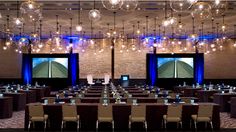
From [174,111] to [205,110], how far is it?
823mm

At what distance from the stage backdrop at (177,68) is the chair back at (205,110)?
671 inches

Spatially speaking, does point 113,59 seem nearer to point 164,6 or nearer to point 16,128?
point 164,6

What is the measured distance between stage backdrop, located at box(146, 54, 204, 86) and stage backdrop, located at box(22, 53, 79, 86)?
17.3ft

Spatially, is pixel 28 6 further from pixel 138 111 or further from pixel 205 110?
pixel 205 110

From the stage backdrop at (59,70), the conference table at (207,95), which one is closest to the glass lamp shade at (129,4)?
the conference table at (207,95)

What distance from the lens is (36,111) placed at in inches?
379

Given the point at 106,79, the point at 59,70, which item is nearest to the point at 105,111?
the point at 106,79


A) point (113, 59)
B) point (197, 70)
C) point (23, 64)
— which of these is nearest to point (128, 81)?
point (113, 59)

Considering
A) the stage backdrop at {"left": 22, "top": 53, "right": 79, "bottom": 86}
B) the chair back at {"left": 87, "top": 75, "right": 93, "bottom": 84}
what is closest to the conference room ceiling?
the chair back at {"left": 87, "top": 75, "right": 93, "bottom": 84}

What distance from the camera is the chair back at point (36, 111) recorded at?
31.5ft

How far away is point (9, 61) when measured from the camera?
88.4 ft

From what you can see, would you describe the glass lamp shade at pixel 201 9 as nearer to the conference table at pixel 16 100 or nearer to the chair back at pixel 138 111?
the chair back at pixel 138 111

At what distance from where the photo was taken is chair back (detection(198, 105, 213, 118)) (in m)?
9.62

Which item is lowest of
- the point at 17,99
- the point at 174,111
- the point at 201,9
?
the point at 17,99
